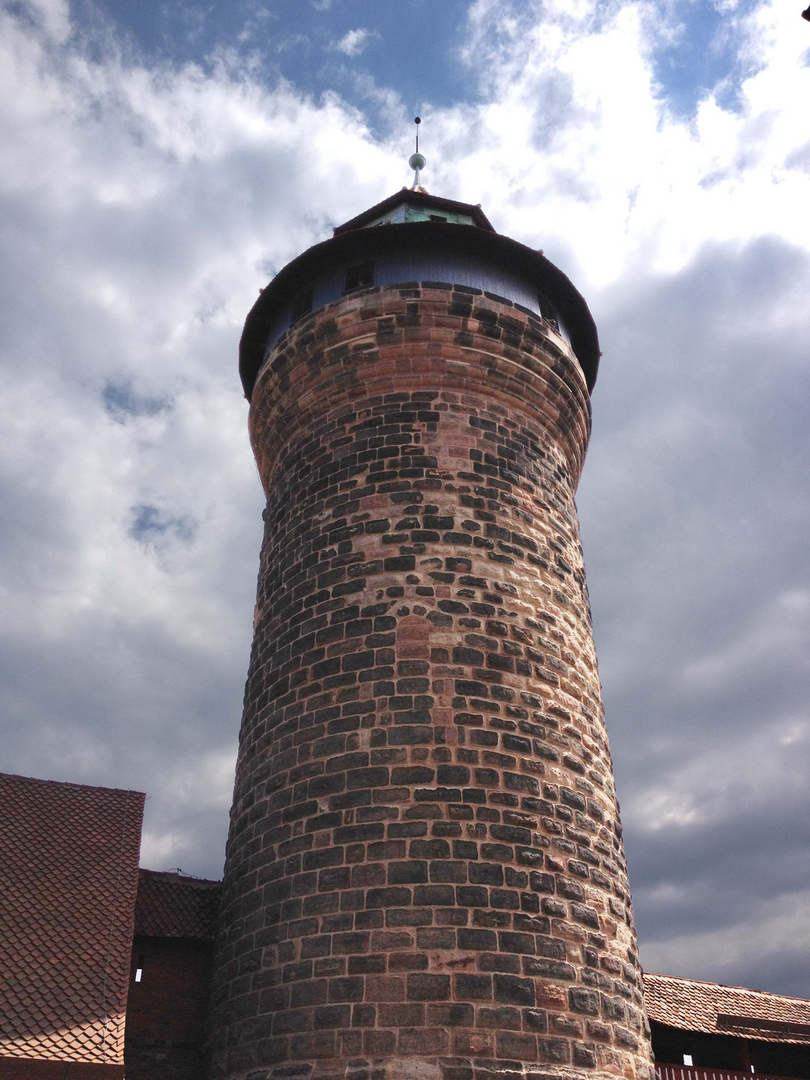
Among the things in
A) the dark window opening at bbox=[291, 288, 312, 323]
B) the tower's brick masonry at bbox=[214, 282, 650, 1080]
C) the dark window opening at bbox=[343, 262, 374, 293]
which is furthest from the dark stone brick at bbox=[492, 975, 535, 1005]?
the dark window opening at bbox=[291, 288, 312, 323]

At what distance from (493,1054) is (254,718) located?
136 inches

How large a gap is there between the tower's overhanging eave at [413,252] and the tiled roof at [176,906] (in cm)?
547

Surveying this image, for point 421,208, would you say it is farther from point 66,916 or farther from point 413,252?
point 66,916

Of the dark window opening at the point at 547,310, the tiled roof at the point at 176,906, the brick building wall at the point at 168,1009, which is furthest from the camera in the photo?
the dark window opening at the point at 547,310

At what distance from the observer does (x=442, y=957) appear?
588 cm

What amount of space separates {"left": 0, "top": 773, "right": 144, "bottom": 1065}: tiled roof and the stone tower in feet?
2.95

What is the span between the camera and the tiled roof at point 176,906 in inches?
309

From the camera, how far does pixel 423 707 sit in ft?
22.5

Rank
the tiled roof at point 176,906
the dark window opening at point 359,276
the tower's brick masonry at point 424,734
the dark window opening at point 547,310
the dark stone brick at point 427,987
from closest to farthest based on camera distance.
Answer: the dark stone brick at point 427,987
the tower's brick masonry at point 424,734
the tiled roof at point 176,906
the dark window opening at point 359,276
the dark window opening at point 547,310

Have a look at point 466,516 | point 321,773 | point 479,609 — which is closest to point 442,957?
point 321,773

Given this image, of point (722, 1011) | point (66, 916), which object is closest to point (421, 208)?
point (66, 916)

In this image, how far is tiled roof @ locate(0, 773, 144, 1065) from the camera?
20.4ft

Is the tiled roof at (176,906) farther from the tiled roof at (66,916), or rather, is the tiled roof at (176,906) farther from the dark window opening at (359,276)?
the dark window opening at (359,276)

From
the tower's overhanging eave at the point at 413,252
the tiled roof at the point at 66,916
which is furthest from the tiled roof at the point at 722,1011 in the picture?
the tower's overhanging eave at the point at 413,252
